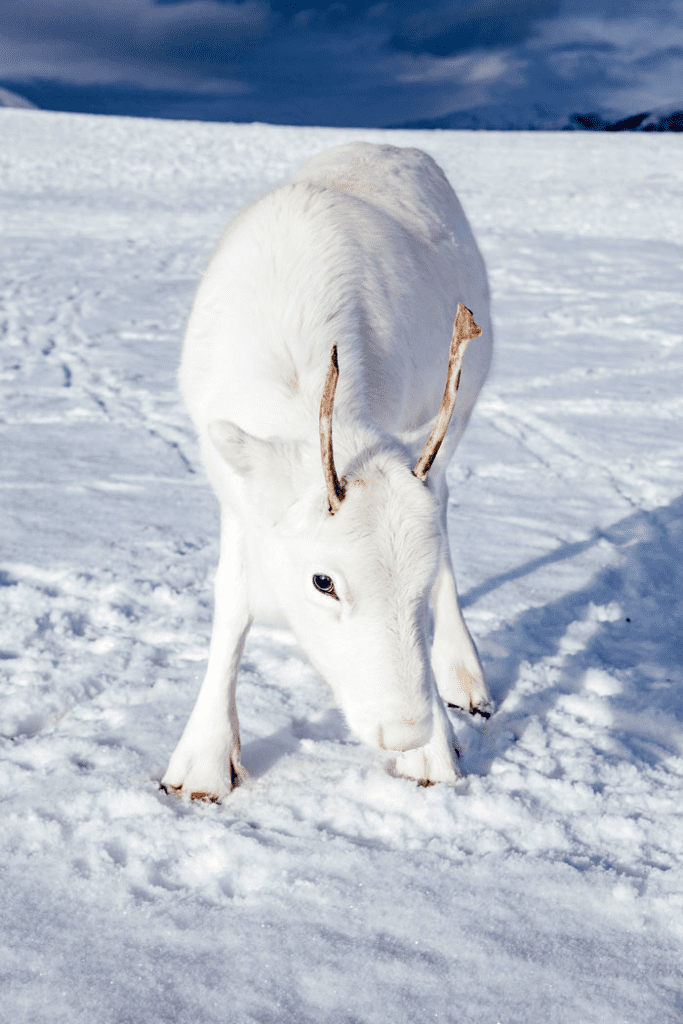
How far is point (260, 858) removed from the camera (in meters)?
2.34

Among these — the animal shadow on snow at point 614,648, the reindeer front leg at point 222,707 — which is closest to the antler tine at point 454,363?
the reindeer front leg at point 222,707

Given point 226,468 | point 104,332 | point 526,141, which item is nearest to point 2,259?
point 104,332

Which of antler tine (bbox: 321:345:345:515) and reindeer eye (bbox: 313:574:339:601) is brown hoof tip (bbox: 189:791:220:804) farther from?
antler tine (bbox: 321:345:345:515)

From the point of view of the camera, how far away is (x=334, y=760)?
2.81 metres

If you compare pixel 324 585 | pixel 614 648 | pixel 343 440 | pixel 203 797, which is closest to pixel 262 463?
pixel 343 440

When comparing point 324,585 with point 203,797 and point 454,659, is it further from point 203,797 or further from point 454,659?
point 454,659

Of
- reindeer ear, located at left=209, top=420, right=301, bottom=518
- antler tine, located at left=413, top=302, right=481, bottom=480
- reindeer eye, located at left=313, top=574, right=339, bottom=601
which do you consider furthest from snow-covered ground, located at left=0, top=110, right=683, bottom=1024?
antler tine, located at left=413, top=302, right=481, bottom=480

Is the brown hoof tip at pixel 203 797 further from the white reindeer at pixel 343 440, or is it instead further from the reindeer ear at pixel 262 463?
the reindeer ear at pixel 262 463

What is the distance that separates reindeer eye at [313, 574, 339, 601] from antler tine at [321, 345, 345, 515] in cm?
18

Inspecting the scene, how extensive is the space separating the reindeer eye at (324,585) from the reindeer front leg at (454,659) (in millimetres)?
1144

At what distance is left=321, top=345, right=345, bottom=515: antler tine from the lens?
187cm

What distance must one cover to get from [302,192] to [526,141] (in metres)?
23.0

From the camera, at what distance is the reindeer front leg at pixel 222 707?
8.77ft

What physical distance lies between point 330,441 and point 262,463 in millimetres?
288
